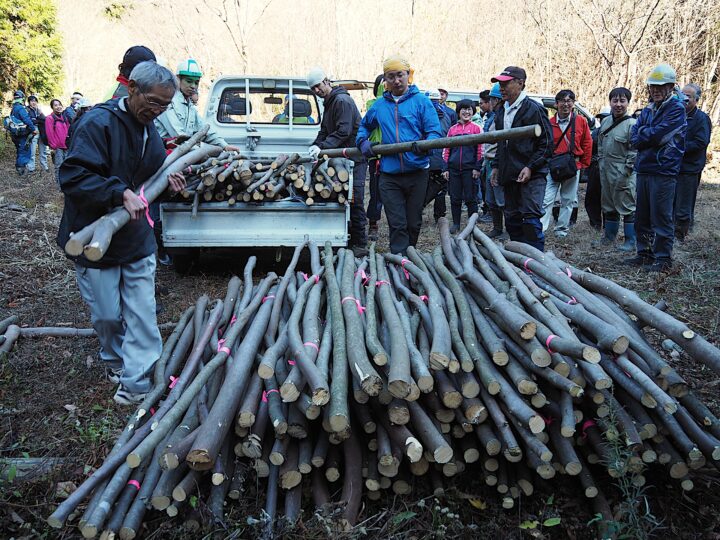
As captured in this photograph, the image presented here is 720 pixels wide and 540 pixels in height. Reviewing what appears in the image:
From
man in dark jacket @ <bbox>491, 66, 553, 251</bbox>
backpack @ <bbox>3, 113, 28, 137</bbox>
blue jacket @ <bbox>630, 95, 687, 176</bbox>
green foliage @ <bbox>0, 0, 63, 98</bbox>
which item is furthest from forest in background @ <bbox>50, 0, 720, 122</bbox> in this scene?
man in dark jacket @ <bbox>491, 66, 553, 251</bbox>

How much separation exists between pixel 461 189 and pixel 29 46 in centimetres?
2200

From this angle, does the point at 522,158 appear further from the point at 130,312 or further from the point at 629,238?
the point at 130,312

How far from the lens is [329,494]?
285cm

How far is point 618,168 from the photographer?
7.83 meters

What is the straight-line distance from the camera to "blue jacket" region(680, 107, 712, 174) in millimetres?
7312

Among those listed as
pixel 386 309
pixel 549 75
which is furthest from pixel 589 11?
pixel 386 309

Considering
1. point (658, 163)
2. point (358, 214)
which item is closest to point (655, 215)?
point (658, 163)

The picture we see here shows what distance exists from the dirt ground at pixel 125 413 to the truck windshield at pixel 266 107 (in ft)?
8.17

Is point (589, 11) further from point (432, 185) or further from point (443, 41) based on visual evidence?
point (432, 185)

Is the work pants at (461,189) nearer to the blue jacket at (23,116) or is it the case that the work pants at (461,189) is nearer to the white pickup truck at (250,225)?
the white pickup truck at (250,225)

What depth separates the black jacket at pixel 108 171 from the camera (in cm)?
313

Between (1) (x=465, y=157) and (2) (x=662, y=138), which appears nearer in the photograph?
(2) (x=662, y=138)

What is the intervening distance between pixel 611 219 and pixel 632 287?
8.38 ft

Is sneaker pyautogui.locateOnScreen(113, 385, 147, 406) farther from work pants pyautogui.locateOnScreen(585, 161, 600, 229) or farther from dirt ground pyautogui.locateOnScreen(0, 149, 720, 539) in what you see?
work pants pyautogui.locateOnScreen(585, 161, 600, 229)
